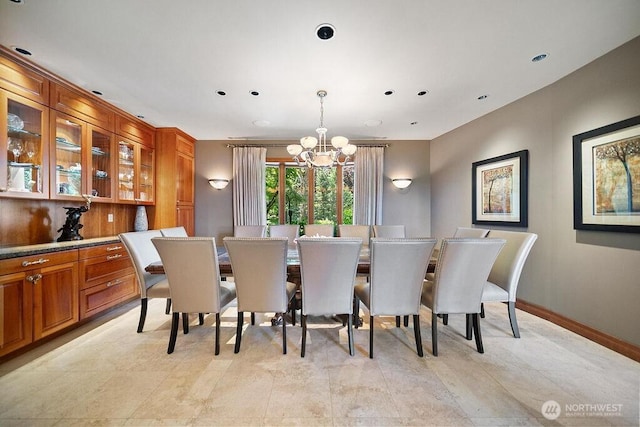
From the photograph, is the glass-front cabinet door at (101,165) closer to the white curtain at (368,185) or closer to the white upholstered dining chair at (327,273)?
the white upholstered dining chair at (327,273)

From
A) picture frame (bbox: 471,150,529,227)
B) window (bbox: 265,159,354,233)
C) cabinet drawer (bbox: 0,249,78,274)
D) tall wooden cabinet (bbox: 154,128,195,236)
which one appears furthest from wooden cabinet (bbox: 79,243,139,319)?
picture frame (bbox: 471,150,529,227)

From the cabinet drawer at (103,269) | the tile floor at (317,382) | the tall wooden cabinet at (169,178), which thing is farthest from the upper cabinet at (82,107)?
the tile floor at (317,382)

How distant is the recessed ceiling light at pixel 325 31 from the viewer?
5.72 feet

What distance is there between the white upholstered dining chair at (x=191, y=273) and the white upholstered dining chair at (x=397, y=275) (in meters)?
1.31

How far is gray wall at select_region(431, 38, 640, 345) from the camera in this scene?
2.01m

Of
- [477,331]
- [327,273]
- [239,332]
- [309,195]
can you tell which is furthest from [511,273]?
[309,195]

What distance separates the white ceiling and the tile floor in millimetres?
2623

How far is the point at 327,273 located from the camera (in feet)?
6.21

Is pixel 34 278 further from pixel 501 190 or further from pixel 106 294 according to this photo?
pixel 501 190

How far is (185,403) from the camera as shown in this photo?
1507 mm

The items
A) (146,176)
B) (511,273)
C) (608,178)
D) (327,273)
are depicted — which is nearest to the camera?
(327,273)

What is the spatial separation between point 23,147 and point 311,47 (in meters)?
2.87

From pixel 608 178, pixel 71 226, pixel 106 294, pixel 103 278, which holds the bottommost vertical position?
pixel 106 294

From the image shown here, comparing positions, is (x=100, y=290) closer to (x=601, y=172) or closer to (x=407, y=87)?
(x=407, y=87)
